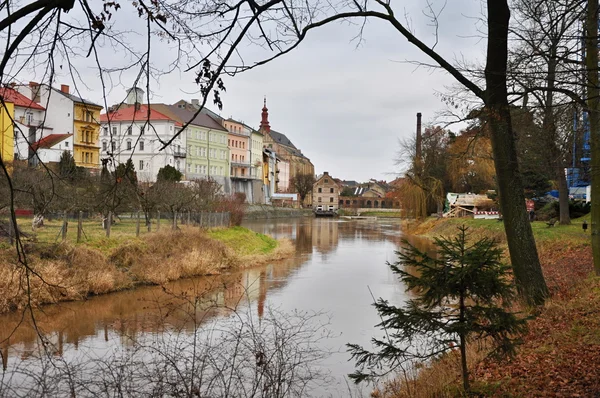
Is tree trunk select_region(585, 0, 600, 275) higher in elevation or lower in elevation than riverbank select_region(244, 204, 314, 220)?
higher

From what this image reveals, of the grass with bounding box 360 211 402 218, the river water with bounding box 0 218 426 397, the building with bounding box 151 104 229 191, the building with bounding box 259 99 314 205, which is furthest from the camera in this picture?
the building with bounding box 259 99 314 205

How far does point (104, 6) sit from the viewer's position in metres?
4.01

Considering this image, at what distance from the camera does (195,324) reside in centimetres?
686

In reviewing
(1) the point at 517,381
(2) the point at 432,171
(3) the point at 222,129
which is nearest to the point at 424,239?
(2) the point at 432,171

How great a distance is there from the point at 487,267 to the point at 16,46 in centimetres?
444

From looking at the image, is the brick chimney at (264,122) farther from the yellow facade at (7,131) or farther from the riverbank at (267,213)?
the yellow facade at (7,131)

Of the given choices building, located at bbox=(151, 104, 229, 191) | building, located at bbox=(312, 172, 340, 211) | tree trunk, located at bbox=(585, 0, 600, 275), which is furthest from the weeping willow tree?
building, located at bbox=(312, 172, 340, 211)

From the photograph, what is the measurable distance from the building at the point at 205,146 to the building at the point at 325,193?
1739 inches

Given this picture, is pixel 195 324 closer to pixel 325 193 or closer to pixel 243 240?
pixel 243 240

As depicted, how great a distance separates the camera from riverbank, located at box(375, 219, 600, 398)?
616 cm

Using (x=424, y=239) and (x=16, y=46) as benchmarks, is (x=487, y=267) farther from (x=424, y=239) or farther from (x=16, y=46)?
(x=424, y=239)

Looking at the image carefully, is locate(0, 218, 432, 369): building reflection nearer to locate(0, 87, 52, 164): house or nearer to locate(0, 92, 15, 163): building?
locate(0, 92, 15, 163): building

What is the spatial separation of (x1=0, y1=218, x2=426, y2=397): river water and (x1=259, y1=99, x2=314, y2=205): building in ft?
344

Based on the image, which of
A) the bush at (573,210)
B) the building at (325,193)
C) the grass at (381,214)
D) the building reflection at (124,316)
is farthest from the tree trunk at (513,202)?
the building at (325,193)
